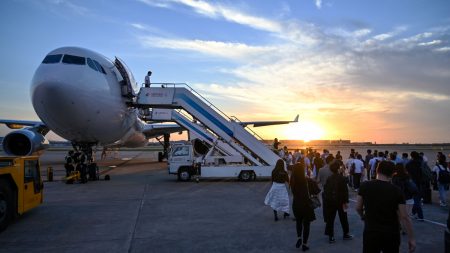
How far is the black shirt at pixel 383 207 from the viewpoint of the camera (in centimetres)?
416

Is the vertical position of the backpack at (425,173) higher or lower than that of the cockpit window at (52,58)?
lower

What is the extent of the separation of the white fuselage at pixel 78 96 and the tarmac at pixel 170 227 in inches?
118

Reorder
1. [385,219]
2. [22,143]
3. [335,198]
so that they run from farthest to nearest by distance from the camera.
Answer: [22,143] → [335,198] → [385,219]

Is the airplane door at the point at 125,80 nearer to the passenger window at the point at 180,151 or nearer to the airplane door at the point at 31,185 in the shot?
the passenger window at the point at 180,151

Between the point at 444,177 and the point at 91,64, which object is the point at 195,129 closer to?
the point at 91,64

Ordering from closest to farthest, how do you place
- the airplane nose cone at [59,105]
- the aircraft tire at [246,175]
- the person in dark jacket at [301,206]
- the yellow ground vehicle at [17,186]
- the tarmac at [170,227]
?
the person in dark jacket at [301,206] → the tarmac at [170,227] → the yellow ground vehicle at [17,186] → the airplane nose cone at [59,105] → the aircraft tire at [246,175]

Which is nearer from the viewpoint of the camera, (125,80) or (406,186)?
(406,186)

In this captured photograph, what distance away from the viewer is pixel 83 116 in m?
13.7

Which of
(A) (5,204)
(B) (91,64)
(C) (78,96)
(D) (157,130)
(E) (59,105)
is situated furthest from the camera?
(D) (157,130)

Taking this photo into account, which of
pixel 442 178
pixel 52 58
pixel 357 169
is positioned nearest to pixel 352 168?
pixel 357 169

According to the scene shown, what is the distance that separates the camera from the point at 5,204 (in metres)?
7.71

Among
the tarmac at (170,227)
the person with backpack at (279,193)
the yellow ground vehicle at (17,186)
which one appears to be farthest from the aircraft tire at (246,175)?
the yellow ground vehicle at (17,186)

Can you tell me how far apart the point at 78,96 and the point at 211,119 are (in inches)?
238

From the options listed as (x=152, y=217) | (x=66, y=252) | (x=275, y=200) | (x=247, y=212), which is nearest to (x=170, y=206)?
(x=152, y=217)
